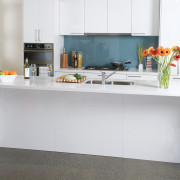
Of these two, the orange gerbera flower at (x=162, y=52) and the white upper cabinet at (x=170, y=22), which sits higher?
the white upper cabinet at (x=170, y=22)

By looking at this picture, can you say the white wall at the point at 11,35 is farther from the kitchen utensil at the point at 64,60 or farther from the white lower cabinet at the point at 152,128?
the white lower cabinet at the point at 152,128

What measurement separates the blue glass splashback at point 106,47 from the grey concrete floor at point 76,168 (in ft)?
8.83

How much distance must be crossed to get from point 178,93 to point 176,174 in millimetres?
922

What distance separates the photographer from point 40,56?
5.42 m

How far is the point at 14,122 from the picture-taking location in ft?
12.3

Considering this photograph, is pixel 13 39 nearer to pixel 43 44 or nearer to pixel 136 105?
pixel 43 44

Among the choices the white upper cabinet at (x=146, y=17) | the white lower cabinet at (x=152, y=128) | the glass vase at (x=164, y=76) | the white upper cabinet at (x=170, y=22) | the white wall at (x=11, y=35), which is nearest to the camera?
the glass vase at (x=164, y=76)

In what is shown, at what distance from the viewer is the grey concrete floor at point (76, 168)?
303cm

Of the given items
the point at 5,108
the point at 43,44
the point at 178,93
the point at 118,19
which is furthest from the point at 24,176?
the point at 118,19

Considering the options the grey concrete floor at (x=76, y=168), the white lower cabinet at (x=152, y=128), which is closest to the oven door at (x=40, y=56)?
the grey concrete floor at (x=76, y=168)

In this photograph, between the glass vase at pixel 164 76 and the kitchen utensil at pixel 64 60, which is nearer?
the glass vase at pixel 164 76

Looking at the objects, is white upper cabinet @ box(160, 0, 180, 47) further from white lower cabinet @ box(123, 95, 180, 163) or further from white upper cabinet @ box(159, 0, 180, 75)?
white lower cabinet @ box(123, 95, 180, 163)

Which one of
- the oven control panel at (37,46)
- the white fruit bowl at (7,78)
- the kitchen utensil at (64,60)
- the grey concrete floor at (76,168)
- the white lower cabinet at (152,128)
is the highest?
the oven control panel at (37,46)

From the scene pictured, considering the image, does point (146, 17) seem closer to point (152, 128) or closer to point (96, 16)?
point (96, 16)
